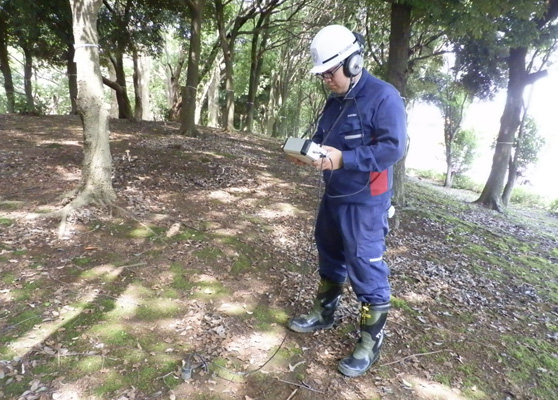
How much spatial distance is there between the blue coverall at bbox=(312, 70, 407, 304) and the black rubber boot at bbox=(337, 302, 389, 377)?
0.28ft

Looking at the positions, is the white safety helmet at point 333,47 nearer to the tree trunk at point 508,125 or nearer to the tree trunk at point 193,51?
the tree trunk at point 193,51

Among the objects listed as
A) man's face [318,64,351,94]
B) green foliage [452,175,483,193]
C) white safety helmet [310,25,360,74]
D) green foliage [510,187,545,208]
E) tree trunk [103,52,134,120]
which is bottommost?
green foliage [510,187,545,208]

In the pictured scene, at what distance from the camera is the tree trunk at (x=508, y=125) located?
1030 centimetres

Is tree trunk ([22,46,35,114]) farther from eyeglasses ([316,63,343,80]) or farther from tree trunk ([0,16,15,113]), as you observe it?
eyeglasses ([316,63,343,80])

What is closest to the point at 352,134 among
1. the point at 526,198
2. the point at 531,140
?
the point at 531,140

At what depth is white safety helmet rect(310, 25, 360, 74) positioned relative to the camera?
2.32 metres

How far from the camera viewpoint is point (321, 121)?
277cm

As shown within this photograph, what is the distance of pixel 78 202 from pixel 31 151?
3609mm

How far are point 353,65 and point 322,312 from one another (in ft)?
7.11

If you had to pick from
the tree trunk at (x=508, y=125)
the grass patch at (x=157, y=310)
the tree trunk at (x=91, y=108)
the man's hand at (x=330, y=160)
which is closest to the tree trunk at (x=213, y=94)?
the tree trunk at (x=508, y=125)

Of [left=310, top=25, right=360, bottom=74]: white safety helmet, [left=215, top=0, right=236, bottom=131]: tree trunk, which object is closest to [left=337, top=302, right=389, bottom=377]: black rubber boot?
[left=310, top=25, right=360, bottom=74]: white safety helmet

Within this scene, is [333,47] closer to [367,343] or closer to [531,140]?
[367,343]

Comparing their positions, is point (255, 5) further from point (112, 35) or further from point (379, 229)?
point (379, 229)

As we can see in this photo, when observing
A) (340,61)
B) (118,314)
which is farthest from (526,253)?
(118,314)
